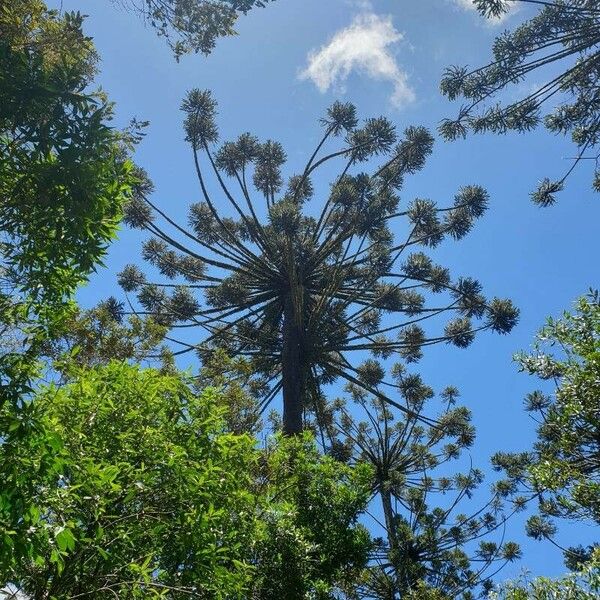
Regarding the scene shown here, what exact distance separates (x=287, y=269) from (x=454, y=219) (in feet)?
17.2

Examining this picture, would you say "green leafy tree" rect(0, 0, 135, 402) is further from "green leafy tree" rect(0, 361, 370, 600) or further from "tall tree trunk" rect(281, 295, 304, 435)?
"tall tree trunk" rect(281, 295, 304, 435)

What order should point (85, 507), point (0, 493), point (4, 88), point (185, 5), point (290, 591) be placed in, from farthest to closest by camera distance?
point (185, 5) → point (290, 591) → point (85, 507) → point (4, 88) → point (0, 493)

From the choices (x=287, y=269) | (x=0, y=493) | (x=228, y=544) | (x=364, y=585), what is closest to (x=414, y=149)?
(x=287, y=269)

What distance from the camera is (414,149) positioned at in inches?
643

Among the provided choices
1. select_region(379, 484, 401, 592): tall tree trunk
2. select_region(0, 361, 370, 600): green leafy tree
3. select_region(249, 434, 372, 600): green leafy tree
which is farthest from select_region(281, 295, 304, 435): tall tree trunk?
select_region(379, 484, 401, 592): tall tree trunk

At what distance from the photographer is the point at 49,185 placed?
4.69 m

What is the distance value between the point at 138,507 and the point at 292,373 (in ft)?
23.5

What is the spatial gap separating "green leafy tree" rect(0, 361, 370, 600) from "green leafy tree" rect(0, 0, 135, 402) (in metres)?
0.98

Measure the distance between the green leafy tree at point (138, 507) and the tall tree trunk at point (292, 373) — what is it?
11.9 ft

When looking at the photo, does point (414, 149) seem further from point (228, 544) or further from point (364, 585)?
point (228, 544)

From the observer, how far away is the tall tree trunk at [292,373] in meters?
11.7

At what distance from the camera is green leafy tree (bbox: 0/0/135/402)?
461 cm

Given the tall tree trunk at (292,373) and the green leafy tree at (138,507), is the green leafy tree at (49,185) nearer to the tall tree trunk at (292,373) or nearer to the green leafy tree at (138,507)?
the green leafy tree at (138,507)

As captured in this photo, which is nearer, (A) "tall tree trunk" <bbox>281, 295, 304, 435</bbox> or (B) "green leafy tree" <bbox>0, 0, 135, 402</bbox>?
(B) "green leafy tree" <bbox>0, 0, 135, 402</bbox>
